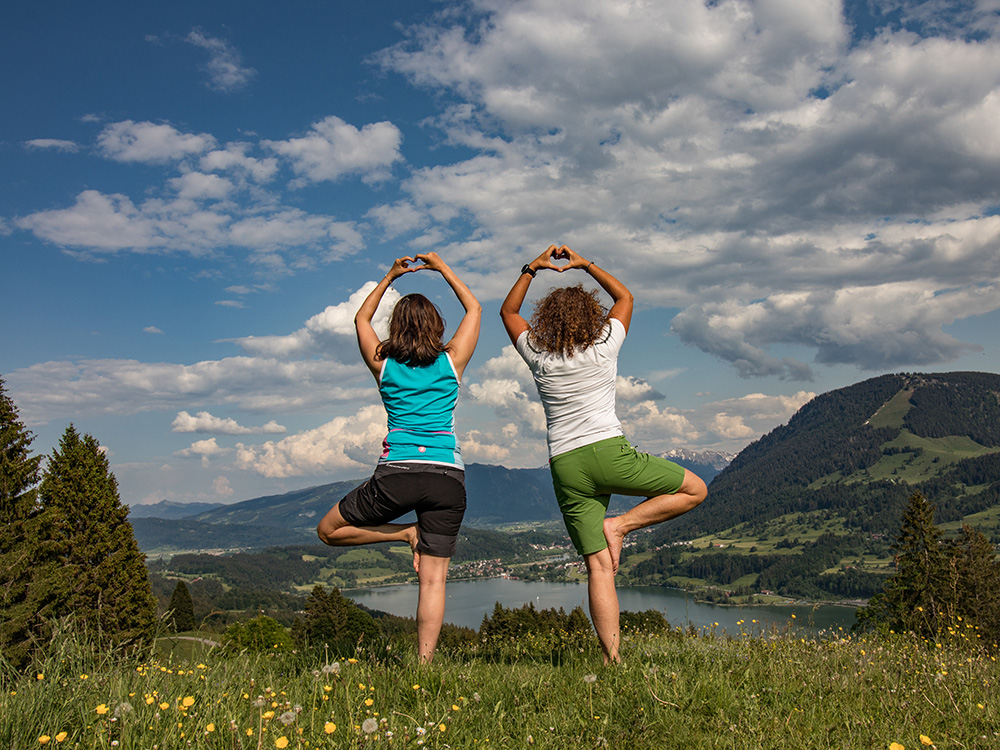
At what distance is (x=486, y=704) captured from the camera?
3443 mm

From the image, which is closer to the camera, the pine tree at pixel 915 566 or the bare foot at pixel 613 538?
the bare foot at pixel 613 538

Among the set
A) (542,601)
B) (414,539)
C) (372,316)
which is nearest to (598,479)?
(414,539)

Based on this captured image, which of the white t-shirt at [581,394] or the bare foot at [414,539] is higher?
the white t-shirt at [581,394]

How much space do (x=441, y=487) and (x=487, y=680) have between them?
135 centimetres

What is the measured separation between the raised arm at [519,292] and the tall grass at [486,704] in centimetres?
282

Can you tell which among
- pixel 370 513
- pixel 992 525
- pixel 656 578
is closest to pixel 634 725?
pixel 370 513

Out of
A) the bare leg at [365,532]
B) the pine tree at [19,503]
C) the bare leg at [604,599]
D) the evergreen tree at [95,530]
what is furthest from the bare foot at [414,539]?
the evergreen tree at [95,530]

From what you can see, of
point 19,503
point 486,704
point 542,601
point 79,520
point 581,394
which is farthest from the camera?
point 542,601

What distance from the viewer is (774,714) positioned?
11.0 feet

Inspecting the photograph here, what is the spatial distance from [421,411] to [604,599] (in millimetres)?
2040

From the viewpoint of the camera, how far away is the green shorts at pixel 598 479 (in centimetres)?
471

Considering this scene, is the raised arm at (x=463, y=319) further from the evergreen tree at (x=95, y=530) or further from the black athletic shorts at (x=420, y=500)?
the evergreen tree at (x=95, y=530)

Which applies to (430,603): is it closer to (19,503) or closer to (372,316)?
(372,316)

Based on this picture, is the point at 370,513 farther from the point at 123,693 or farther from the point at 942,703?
the point at 942,703
